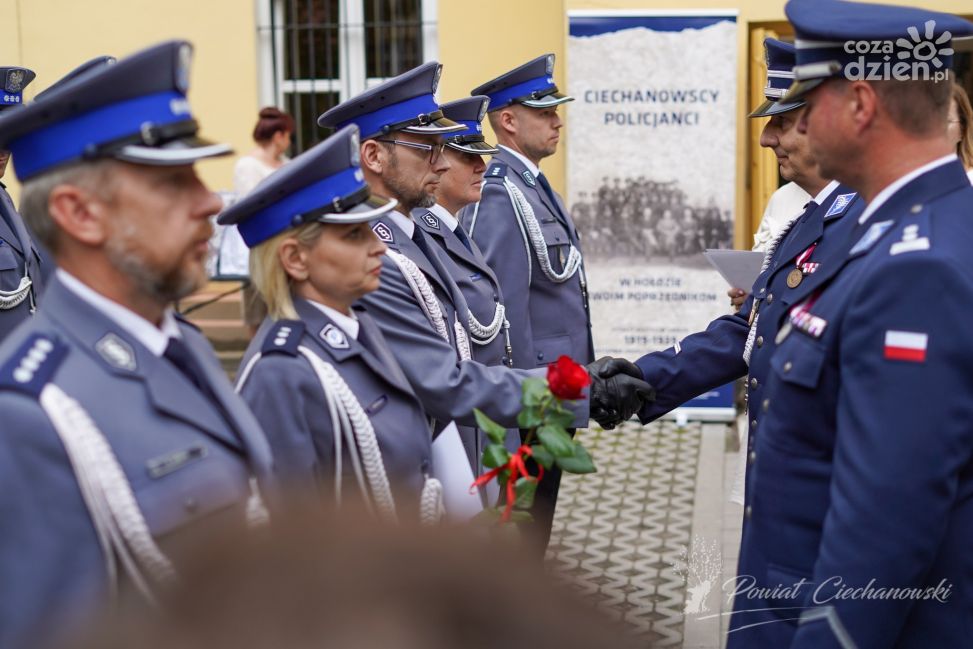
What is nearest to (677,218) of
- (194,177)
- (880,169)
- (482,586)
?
(880,169)

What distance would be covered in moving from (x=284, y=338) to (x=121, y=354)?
2.21 feet

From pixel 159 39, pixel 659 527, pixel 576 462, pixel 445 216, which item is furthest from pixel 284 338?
pixel 159 39

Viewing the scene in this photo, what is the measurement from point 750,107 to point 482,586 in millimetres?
7391

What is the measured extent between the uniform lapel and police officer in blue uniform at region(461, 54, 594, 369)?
9.44ft

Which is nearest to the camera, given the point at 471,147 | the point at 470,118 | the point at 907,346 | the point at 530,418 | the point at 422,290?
the point at 907,346

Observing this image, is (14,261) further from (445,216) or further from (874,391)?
(874,391)

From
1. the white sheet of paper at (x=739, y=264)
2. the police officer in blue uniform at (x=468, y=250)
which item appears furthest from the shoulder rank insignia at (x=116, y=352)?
the white sheet of paper at (x=739, y=264)

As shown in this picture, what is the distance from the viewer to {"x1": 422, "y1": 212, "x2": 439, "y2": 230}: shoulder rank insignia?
4109 millimetres

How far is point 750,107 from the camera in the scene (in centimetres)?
779

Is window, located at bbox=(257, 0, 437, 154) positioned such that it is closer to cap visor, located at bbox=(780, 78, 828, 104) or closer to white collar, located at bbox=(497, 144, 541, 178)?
white collar, located at bbox=(497, 144, 541, 178)

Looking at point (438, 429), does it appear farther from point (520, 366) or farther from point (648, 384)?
point (520, 366)

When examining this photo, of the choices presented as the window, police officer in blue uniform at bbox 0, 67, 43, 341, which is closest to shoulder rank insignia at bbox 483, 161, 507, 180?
police officer in blue uniform at bbox 0, 67, 43, 341

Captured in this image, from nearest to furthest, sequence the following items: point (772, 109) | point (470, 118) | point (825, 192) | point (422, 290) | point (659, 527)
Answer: point (825, 192)
point (422, 290)
point (772, 109)
point (470, 118)
point (659, 527)

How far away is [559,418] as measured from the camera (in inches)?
112
